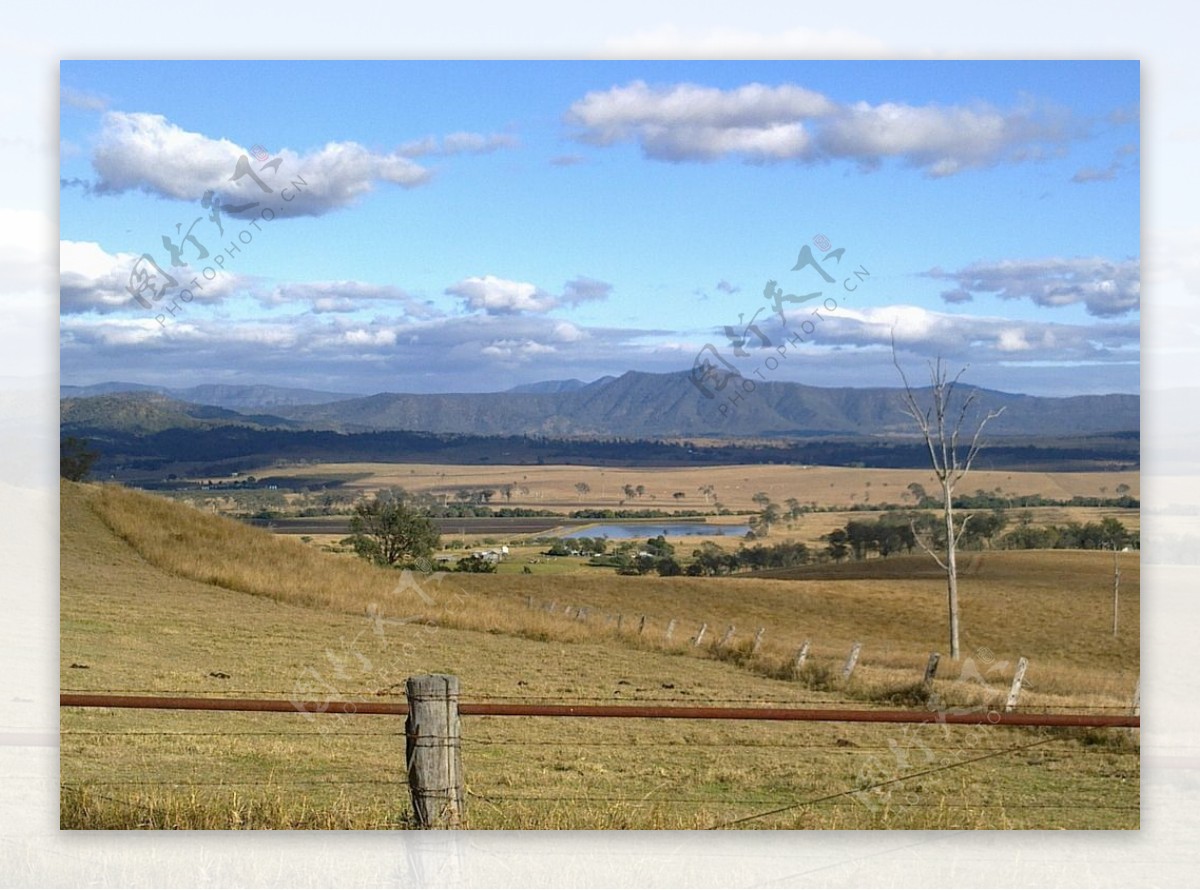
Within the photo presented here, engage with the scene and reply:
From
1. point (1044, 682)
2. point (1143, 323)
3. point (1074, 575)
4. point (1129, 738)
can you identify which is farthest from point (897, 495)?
point (1143, 323)

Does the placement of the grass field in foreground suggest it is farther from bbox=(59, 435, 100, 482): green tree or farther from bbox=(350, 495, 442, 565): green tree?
bbox=(350, 495, 442, 565): green tree

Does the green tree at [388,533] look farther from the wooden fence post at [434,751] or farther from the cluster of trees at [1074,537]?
the wooden fence post at [434,751]

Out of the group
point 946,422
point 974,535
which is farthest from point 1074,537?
point 946,422

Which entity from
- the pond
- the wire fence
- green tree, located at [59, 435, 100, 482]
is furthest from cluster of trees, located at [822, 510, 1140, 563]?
the wire fence

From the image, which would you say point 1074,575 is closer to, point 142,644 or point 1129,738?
point 1129,738

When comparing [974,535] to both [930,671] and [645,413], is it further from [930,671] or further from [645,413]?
[930,671]

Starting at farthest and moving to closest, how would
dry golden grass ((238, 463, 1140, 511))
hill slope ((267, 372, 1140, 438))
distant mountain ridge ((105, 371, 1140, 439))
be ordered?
hill slope ((267, 372, 1140, 438))
dry golden grass ((238, 463, 1140, 511))
distant mountain ridge ((105, 371, 1140, 439))

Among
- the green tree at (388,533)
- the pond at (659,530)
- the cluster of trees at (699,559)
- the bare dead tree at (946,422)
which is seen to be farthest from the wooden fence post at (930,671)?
the pond at (659,530)

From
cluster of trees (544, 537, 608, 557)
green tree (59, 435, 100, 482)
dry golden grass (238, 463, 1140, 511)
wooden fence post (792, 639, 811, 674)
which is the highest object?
green tree (59, 435, 100, 482)
